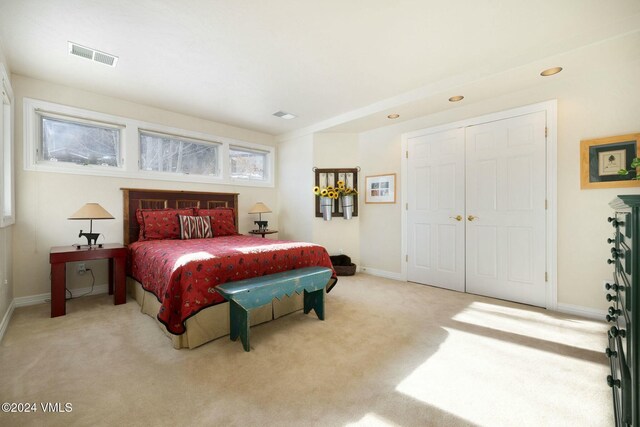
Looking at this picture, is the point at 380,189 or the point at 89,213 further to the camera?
the point at 380,189

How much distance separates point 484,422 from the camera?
1364mm

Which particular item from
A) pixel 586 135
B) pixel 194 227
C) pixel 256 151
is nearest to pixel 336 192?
pixel 256 151

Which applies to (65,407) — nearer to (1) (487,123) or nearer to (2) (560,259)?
(2) (560,259)

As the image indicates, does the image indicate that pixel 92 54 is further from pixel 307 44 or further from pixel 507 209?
pixel 507 209

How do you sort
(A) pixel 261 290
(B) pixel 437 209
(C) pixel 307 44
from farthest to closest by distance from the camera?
(B) pixel 437 209 < (C) pixel 307 44 < (A) pixel 261 290

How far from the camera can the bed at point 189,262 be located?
2.08 meters

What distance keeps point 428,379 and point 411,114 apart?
330cm

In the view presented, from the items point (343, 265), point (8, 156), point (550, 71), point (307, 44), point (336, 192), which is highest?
point (307, 44)

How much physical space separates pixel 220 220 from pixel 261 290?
2.36 meters

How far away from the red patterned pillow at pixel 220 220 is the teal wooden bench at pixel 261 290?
1915mm

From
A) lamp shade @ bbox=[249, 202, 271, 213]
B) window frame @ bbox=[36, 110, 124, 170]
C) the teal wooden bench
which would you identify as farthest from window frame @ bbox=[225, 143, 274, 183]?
the teal wooden bench

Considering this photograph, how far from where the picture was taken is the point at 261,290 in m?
2.09

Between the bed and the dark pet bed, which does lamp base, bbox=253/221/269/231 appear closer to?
the bed

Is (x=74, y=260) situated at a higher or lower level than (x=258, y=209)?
lower
